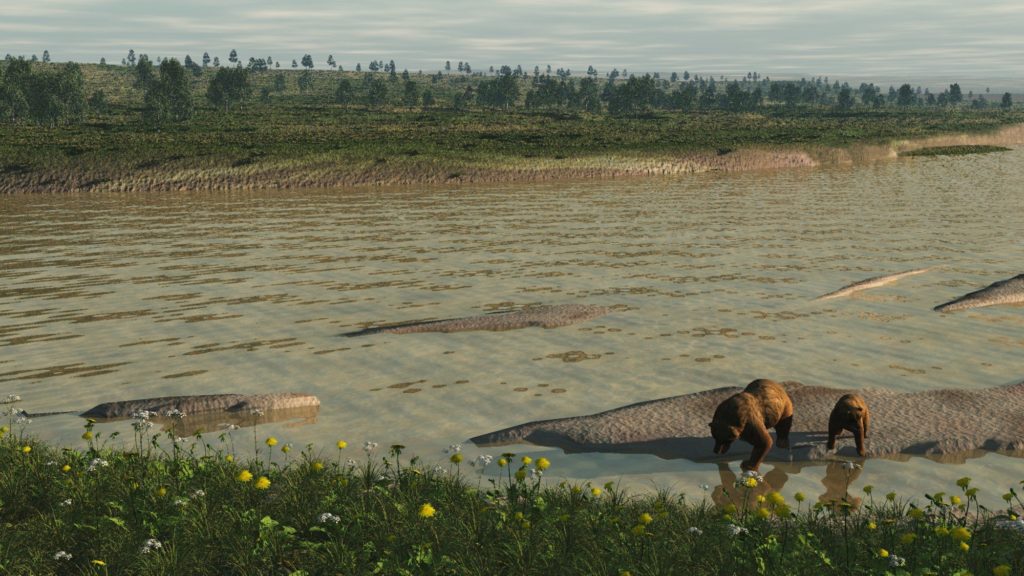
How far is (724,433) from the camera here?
8.95m

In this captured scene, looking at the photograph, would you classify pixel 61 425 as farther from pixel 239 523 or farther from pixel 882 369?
pixel 882 369

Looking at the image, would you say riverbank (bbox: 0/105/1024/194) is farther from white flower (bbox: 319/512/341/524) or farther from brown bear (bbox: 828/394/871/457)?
white flower (bbox: 319/512/341/524)

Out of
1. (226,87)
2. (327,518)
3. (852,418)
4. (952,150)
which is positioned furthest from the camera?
(226,87)

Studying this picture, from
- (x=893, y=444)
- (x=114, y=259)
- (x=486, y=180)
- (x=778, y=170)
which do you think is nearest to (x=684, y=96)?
(x=778, y=170)

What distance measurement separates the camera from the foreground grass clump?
6074mm

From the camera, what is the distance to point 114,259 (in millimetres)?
25109

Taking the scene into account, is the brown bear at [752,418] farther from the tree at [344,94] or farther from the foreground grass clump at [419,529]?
the tree at [344,94]

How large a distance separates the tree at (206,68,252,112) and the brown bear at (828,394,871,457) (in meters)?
140

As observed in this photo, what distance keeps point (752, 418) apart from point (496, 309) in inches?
364

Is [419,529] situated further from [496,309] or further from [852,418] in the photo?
[496,309]

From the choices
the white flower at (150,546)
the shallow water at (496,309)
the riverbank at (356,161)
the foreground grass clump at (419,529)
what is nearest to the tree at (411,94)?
the riverbank at (356,161)

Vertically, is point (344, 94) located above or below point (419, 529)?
above

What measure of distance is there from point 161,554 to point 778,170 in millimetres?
59432

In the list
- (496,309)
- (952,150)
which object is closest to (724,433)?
(496,309)
